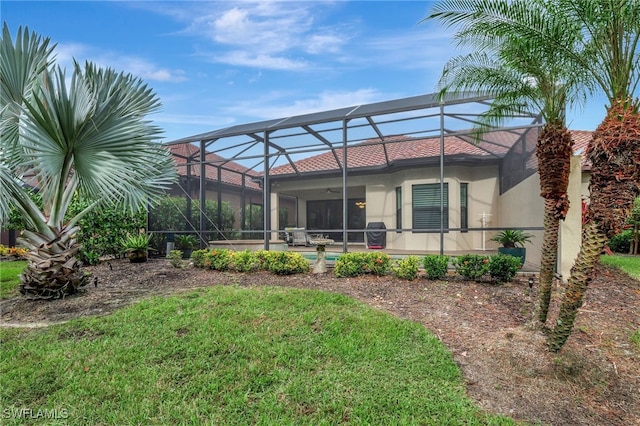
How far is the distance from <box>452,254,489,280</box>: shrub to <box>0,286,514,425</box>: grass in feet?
9.66

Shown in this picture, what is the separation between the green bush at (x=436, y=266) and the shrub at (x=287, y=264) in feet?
9.09

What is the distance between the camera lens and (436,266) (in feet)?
23.5

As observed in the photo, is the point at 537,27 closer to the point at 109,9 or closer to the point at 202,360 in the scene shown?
the point at 202,360

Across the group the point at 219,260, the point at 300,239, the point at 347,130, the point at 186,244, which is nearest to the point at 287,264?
the point at 219,260

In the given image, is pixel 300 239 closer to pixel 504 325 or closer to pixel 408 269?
pixel 408 269

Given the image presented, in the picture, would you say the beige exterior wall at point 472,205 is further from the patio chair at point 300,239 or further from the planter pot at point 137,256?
the planter pot at point 137,256

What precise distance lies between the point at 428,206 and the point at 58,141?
34.0 feet

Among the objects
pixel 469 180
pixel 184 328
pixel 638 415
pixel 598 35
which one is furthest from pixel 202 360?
pixel 469 180

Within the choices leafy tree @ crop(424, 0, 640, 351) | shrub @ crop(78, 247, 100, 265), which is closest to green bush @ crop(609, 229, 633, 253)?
leafy tree @ crop(424, 0, 640, 351)

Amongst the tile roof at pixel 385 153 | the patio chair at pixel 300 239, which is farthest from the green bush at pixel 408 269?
the patio chair at pixel 300 239

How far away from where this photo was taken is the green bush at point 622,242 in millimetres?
12227

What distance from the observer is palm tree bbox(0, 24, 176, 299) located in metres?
5.13

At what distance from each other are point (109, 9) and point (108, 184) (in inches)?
156

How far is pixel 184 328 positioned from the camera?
437 cm
